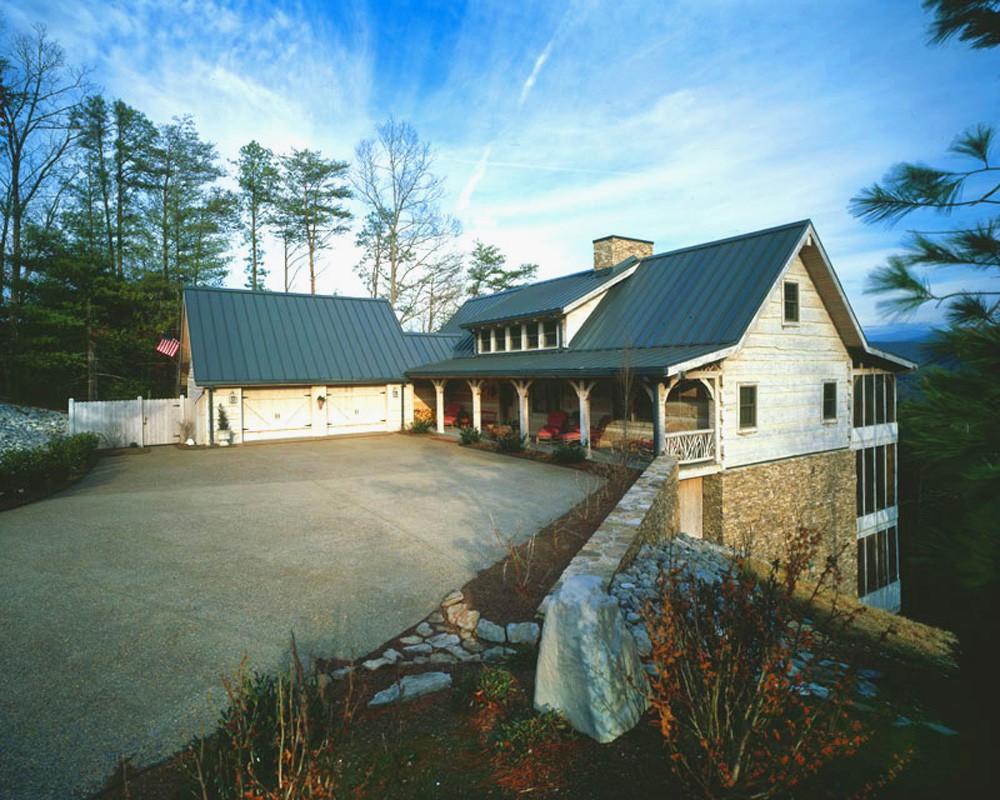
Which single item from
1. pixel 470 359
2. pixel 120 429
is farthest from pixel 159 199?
pixel 470 359

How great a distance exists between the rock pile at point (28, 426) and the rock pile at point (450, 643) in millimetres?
16292

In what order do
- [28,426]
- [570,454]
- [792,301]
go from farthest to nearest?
[28,426], [792,301], [570,454]

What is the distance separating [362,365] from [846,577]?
19.2m

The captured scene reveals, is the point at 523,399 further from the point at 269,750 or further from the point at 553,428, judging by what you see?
the point at 269,750

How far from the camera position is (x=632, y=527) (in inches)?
287

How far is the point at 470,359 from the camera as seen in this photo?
75.1 feet

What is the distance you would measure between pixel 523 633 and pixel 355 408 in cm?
1874

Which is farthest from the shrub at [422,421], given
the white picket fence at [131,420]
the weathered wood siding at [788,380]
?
the weathered wood siding at [788,380]

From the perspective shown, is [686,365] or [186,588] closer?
[186,588]

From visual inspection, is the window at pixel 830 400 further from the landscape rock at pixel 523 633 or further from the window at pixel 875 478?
the landscape rock at pixel 523 633

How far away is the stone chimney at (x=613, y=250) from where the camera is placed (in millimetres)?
20516

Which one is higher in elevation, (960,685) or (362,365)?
(362,365)

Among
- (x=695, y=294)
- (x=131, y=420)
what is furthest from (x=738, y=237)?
(x=131, y=420)

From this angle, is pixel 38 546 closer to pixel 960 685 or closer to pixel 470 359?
pixel 960 685
